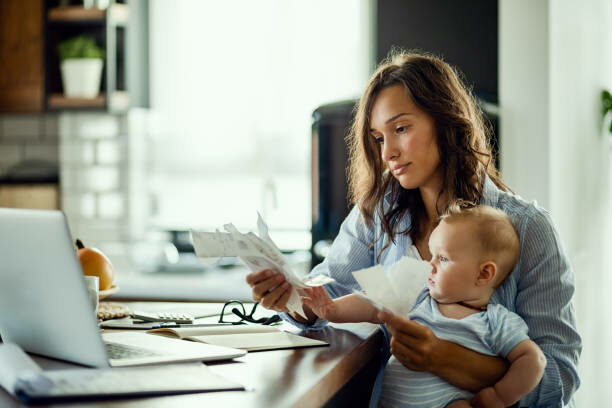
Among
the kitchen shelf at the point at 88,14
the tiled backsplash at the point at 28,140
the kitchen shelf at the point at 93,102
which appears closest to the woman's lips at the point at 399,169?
the kitchen shelf at the point at 93,102

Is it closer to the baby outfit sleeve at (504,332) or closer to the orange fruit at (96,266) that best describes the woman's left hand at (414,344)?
the baby outfit sleeve at (504,332)

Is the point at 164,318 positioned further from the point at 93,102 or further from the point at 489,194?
the point at 93,102

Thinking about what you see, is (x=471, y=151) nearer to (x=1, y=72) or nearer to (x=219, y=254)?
(x=219, y=254)

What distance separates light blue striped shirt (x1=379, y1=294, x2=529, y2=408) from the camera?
54.6 inches

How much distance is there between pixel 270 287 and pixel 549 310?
0.58m

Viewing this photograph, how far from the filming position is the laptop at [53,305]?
3.40ft

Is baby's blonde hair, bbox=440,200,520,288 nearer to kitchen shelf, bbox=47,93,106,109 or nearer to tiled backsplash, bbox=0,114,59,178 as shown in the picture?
kitchen shelf, bbox=47,93,106,109

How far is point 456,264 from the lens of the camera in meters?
1.43

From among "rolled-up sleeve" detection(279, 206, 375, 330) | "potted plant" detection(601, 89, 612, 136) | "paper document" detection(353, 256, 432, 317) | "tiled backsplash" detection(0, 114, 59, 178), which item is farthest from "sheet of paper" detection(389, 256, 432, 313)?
"tiled backsplash" detection(0, 114, 59, 178)

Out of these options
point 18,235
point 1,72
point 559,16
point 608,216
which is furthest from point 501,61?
point 1,72

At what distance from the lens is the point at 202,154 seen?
15.7 ft

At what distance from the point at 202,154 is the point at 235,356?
12.0ft

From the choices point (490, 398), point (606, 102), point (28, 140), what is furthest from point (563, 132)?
point (28, 140)

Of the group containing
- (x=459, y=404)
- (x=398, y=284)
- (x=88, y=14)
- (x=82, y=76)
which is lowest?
(x=459, y=404)
